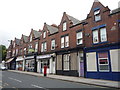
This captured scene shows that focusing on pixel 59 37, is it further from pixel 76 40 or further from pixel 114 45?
pixel 114 45

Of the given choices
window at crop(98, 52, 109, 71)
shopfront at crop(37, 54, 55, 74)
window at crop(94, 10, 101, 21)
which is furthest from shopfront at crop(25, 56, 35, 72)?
window at crop(94, 10, 101, 21)

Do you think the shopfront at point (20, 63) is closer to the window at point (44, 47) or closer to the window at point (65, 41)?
the window at point (44, 47)

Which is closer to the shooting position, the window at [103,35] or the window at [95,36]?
the window at [103,35]

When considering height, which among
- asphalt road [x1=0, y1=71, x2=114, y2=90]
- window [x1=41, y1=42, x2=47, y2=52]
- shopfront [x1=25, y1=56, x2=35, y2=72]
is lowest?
asphalt road [x1=0, y1=71, x2=114, y2=90]

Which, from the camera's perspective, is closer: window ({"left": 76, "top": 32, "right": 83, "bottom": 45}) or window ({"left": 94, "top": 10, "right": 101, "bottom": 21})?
window ({"left": 94, "top": 10, "right": 101, "bottom": 21})

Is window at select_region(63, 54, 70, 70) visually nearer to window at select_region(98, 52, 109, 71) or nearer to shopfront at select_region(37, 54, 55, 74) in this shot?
shopfront at select_region(37, 54, 55, 74)

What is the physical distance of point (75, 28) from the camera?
22.6 meters

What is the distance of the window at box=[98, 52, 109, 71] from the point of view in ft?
56.3

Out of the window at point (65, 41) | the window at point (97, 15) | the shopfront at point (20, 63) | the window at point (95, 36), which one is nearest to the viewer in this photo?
the window at point (95, 36)

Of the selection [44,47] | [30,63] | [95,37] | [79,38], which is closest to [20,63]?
[30,63]

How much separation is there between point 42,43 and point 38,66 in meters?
5.14

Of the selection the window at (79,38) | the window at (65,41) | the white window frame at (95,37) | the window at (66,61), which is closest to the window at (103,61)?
the white window frame at (95,37)

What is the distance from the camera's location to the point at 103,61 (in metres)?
17.5

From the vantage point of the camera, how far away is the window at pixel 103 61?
1717 centimetres
